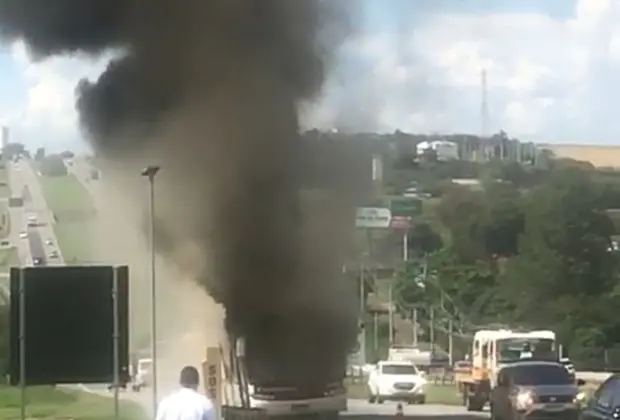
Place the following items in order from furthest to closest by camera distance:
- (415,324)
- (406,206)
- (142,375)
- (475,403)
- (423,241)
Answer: (423,241) < (415,324) < (406,206) < (475,403) < (142,375)

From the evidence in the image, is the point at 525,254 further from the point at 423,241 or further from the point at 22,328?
the point at 22,328

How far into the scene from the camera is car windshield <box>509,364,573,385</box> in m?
23.4

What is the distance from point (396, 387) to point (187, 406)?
27.3 metres

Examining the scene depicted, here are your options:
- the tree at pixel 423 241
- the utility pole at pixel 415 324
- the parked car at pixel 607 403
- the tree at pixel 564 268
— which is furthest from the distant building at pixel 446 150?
the parked car at pixel 607 403

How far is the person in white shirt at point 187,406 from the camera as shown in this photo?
941 centimetres

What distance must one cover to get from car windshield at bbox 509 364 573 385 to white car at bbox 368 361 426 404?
484 inches

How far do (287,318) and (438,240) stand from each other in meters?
52.7

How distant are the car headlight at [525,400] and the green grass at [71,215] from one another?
17048mm

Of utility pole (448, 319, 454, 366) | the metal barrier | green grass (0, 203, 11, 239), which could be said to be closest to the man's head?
the metal barrier

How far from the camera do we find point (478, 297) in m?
65.7

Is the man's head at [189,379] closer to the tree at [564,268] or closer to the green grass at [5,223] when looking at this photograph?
the green grass at [5,223]

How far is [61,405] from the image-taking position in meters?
31.2

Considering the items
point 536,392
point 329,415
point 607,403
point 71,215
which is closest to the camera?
point 607,403

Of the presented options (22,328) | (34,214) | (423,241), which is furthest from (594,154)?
(22,328)
